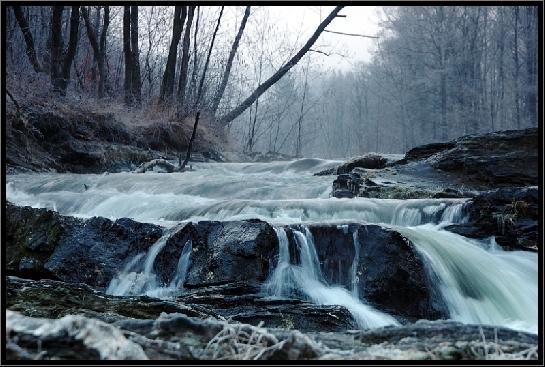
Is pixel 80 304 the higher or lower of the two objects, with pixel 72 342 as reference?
lower

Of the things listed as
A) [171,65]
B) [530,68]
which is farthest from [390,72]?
[171,65]

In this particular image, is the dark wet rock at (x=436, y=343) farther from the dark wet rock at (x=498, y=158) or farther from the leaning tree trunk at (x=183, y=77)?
the leaning tree trunk at (x=183, y=77)

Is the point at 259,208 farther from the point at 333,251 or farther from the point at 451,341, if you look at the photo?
the point at 451,341

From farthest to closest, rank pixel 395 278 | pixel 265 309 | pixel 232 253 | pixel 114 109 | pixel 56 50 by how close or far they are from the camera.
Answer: pixel 56 50
pixel 114 109
pixel 232 253
pixel 395 278
pixel 265 309

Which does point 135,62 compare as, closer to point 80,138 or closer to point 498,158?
point 80,138

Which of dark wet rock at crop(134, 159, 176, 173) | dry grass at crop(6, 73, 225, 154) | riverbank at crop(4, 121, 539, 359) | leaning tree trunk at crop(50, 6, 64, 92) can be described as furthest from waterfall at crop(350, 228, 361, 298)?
leaning tree trunk at crop(50, 6, 64, 92)

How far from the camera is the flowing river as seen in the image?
12.9 feet

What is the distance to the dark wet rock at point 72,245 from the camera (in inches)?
179

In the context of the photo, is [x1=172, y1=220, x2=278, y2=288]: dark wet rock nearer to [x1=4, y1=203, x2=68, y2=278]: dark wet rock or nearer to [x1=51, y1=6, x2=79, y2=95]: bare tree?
[x1=4, y1=203, x2=68, y2=278]: dark wet rock

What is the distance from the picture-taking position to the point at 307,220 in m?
5.35

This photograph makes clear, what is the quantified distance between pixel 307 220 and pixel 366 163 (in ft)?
13.6

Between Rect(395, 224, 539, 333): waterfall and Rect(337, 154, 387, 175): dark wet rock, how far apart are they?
4.44m

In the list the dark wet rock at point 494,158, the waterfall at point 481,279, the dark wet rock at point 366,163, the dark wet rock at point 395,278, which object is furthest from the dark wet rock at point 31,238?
the dark wet rock at point 494,158
